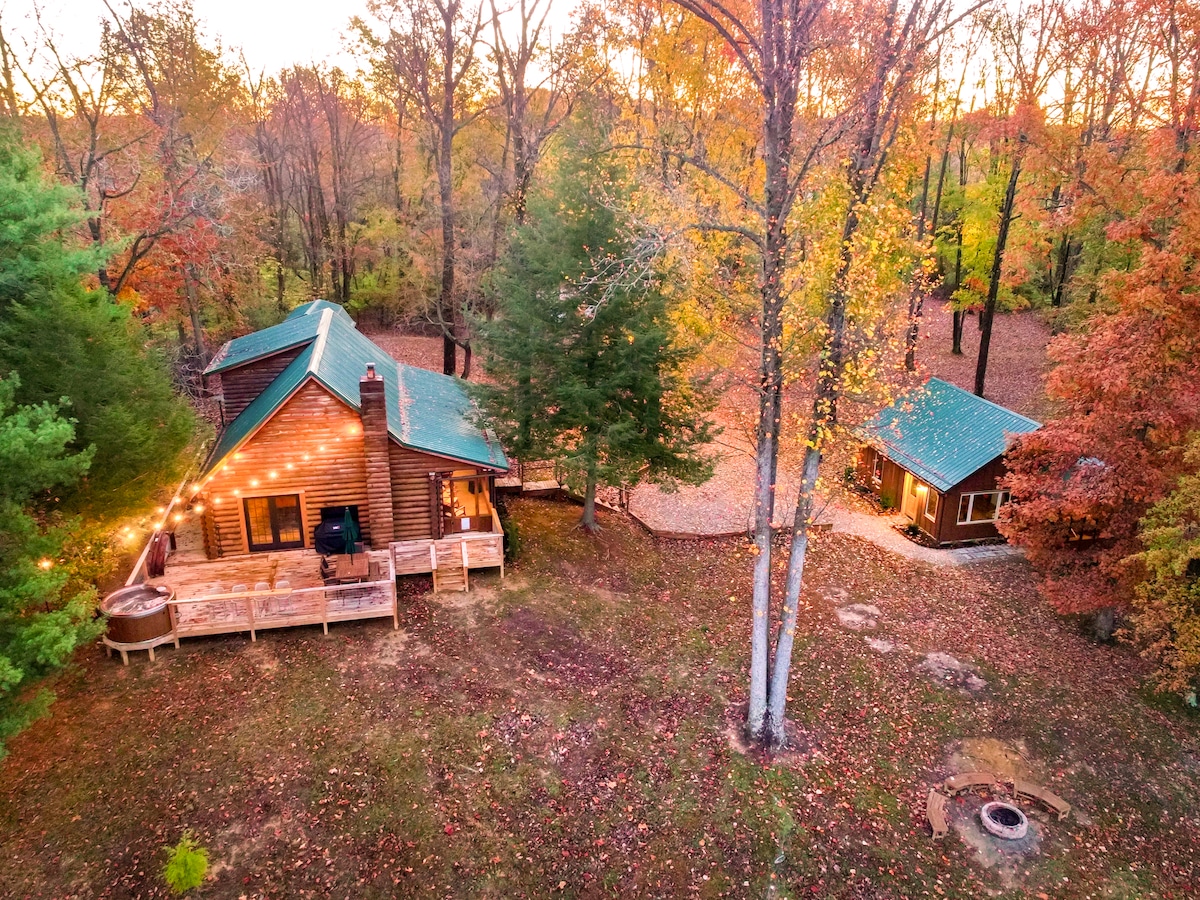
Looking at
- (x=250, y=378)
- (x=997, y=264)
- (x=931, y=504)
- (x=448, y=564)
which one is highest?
(x=997, y=264)

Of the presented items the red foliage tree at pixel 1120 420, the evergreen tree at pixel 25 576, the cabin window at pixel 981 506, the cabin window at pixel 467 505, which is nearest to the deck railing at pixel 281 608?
the cabin window at pixel 467 505

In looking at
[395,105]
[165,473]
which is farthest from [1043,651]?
[395,105]

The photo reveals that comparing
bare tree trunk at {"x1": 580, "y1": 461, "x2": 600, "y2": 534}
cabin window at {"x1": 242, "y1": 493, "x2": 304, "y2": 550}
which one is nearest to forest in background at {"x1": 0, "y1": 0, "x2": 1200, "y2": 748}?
cabin window at {"x1": 242, "y1": 493, "x2": 304, "y2": 550}

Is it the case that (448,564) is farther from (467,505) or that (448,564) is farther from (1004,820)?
(1004,820)

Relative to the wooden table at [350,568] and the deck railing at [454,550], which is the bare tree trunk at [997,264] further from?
the wooden table at [350,568]

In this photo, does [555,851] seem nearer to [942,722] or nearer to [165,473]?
[942,722]

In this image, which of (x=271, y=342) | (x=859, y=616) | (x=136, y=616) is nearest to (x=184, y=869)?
(x=136, y=616)

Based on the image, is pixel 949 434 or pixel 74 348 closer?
pixel 74 348
